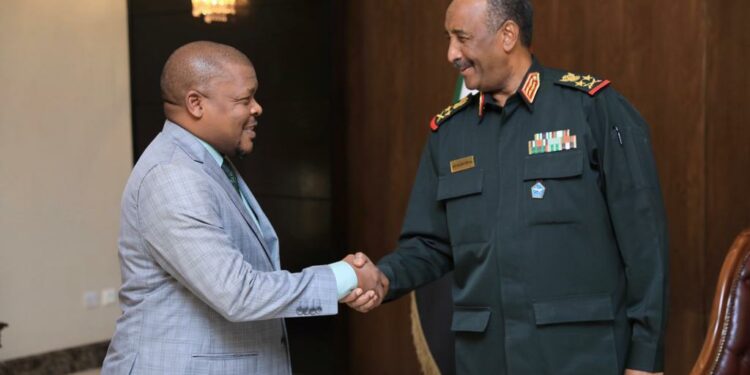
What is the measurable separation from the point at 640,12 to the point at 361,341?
2.43 meters

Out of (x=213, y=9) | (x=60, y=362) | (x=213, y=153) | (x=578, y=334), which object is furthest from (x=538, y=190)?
(x=60, y=362)

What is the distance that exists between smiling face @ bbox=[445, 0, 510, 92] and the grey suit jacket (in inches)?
26.1

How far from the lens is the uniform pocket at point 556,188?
6.97 feet

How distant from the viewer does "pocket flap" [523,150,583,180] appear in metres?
2.12

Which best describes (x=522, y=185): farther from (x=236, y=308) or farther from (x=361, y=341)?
(x=361, y=341)

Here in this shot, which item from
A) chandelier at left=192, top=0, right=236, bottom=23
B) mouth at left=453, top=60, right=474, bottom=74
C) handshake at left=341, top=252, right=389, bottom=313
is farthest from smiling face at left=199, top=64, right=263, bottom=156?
chandelier at left=192, top=0, right=236, bottom=23

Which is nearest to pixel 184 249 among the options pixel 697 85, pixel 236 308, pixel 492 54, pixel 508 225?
pixel 236 308

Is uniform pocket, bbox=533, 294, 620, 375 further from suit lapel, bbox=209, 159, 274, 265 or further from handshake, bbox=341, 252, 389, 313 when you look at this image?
suit lapel, bbox=209, 159, 274, 265

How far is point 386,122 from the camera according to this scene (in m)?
4.71

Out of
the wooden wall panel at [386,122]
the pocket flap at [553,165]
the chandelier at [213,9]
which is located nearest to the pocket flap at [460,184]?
the pocket flap at [553,165]

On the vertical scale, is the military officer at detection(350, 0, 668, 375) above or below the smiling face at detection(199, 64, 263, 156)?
below

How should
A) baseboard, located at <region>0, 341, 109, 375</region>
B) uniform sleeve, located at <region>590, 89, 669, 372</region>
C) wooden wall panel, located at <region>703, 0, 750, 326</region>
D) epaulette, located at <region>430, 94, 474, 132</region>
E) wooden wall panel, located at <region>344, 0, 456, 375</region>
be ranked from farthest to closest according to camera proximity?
baseboard, located at <region>0, 341, 109, 375</region>
wooden wall panel, located at <region>344, 0, 456, 375</region>
wooden wall panel, located at <region>703, 0, 750, 326</region>
epaulette, located at <region>430, 94, 474, 132</region>
uniform sleeve, located at <region>590, 89, 669, 372</region>

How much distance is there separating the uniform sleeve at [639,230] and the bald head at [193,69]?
3.06ft

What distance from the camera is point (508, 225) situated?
219cm
